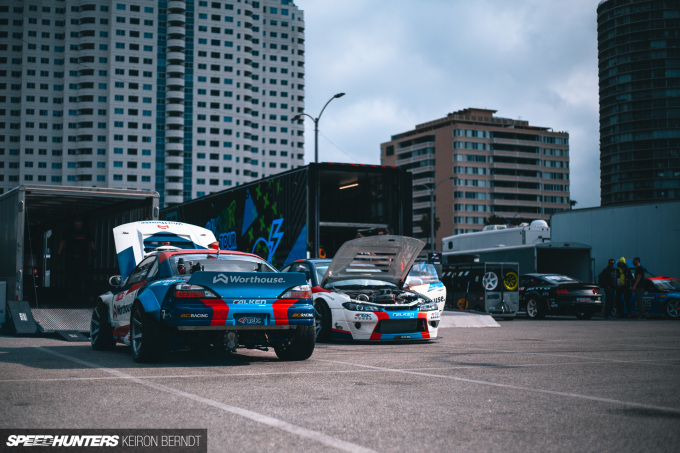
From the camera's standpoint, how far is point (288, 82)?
14225cm

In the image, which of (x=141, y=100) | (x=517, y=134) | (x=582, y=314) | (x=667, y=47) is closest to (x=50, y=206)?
(x=582, y=314)

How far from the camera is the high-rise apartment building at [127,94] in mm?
117188

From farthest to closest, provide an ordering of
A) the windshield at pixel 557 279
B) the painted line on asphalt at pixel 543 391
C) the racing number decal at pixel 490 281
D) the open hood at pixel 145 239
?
the windshield at pixel 557 279 → the racing number decal at pixel 490 281 → the open hood at pixel 145 239 → the painted line on asphalt at pixel 543 391

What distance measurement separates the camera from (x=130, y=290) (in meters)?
9.70

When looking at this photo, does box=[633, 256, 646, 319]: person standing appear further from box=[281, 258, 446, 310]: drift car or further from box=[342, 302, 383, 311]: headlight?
box=[342, 302, 383, 311]: headlight

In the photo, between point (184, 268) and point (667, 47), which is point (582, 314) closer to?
point (184, 268)

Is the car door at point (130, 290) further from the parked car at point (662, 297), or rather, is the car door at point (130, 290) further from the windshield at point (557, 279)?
the parked car at point (662, 297)

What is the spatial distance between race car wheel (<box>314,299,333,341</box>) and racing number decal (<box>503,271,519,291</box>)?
38.2 feet

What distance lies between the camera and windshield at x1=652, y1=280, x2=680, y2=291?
2325 cm

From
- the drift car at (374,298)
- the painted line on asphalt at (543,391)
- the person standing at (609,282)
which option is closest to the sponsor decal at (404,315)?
the drift car at (374,298)

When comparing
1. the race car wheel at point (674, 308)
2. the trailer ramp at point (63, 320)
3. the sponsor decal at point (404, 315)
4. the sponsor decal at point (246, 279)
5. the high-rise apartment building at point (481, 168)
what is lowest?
the race car wheel at point (674, 308)

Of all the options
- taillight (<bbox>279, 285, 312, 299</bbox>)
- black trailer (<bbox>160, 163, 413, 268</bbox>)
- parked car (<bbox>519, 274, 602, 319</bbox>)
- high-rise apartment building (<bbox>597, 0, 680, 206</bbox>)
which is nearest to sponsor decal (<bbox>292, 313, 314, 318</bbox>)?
taillight (<bbox>279, 285, 312, 299</bbox>)

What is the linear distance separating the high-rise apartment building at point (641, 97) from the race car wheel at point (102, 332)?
132378 millimetres

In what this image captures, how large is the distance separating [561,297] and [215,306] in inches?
668
